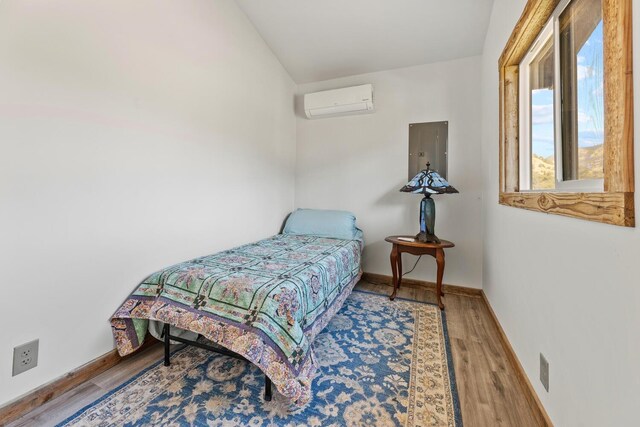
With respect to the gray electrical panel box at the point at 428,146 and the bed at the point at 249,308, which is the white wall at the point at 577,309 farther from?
the gray electrical panel box at the point at 428,146

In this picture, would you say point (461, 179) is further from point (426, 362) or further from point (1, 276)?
point (1, 276)

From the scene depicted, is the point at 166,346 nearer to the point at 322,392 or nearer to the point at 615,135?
the point at 322,392

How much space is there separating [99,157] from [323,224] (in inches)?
83.4

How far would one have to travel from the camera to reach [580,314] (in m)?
0.90

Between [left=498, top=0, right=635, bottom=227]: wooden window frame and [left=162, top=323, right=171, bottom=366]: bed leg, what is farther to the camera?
[left=162, top=323, right=171, bottom=366]: bed leg

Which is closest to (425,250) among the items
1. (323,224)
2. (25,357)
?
(323,224)

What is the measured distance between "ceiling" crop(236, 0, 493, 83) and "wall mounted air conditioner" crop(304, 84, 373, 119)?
0.31 m

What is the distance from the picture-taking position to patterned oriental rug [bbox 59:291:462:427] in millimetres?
1204

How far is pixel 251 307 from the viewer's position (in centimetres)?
137

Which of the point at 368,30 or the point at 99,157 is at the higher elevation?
the point at 368,30

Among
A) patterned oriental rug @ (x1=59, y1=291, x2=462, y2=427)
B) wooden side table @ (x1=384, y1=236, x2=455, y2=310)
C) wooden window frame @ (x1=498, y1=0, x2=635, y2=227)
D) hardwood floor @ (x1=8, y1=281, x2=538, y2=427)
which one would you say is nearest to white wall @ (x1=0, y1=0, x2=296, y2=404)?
hardwood floor @ (x1=8, y1=281, x2=538, y2=427)

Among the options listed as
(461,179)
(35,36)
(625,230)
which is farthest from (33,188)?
(461,179)

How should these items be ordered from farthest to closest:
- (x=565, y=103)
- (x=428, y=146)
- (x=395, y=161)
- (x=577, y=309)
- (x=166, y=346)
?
(x=395, y=161) → (x=428, y=146) → (x=166, y=346) → (x=565, y=103) → (x=577, y=309)

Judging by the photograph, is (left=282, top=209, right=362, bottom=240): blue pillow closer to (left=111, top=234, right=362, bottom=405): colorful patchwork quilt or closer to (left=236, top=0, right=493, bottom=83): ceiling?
(left=111, top=234, right=362, bottom=405): colorful patchwork quilt
